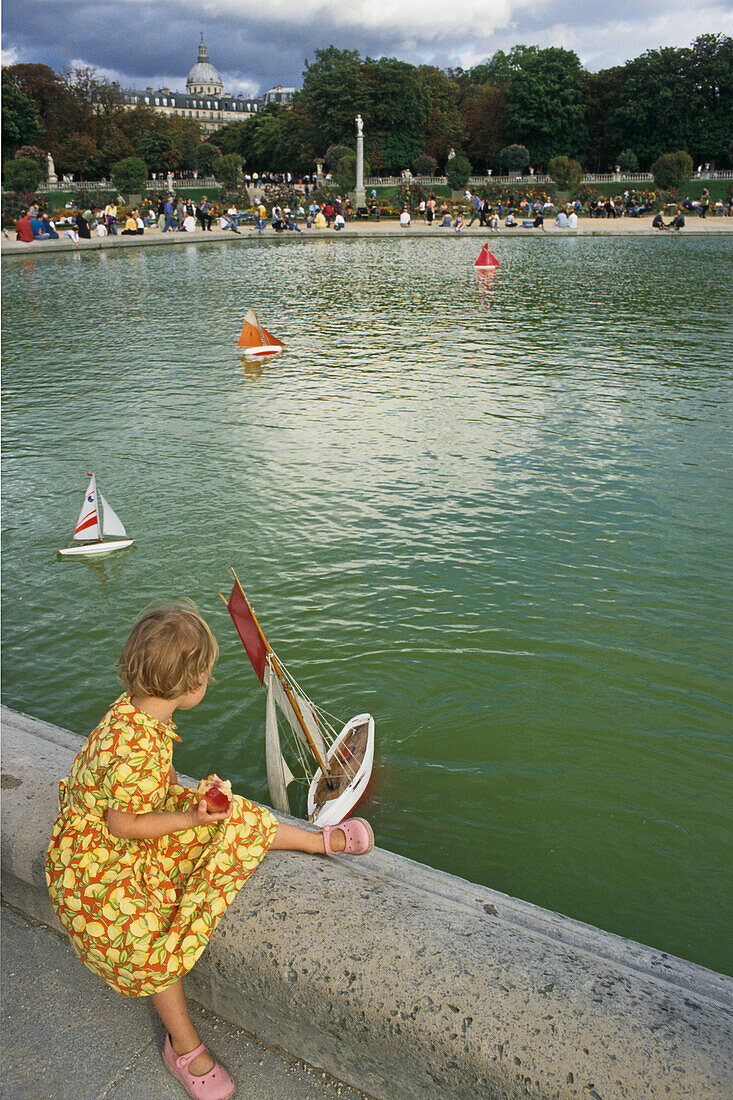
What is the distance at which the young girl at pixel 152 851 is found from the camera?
6.57 feet

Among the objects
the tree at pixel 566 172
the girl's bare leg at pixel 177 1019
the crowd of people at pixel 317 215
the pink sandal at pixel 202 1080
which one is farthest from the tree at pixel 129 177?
the pink sandal at pixel 202 1080

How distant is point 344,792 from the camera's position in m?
3.69

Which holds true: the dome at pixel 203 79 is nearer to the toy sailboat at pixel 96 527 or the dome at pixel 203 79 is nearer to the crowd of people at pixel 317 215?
the crowd of people at pixel 317 215

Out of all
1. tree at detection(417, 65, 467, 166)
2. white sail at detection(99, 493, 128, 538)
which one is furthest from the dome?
white sail at detection(99, 493, 128, 538)

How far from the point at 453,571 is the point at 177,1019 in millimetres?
4373

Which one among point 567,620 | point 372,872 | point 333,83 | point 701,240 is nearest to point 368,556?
point 567,620

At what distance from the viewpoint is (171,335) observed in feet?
51.9

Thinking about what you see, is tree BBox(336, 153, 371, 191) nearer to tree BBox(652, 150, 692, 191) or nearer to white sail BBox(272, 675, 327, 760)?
tree BBox(652, 150, 692, 191)

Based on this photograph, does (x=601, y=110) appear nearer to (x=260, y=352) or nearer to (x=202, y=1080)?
(x=260, y=352)

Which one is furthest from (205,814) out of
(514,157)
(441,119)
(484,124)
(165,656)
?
(484,124)

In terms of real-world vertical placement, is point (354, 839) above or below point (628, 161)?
below

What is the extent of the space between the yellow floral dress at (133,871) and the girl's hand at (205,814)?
89 mm

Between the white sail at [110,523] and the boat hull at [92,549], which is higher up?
the white sail at [110,523]

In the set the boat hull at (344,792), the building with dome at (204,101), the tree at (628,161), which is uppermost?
the building with dome at (204,101)
